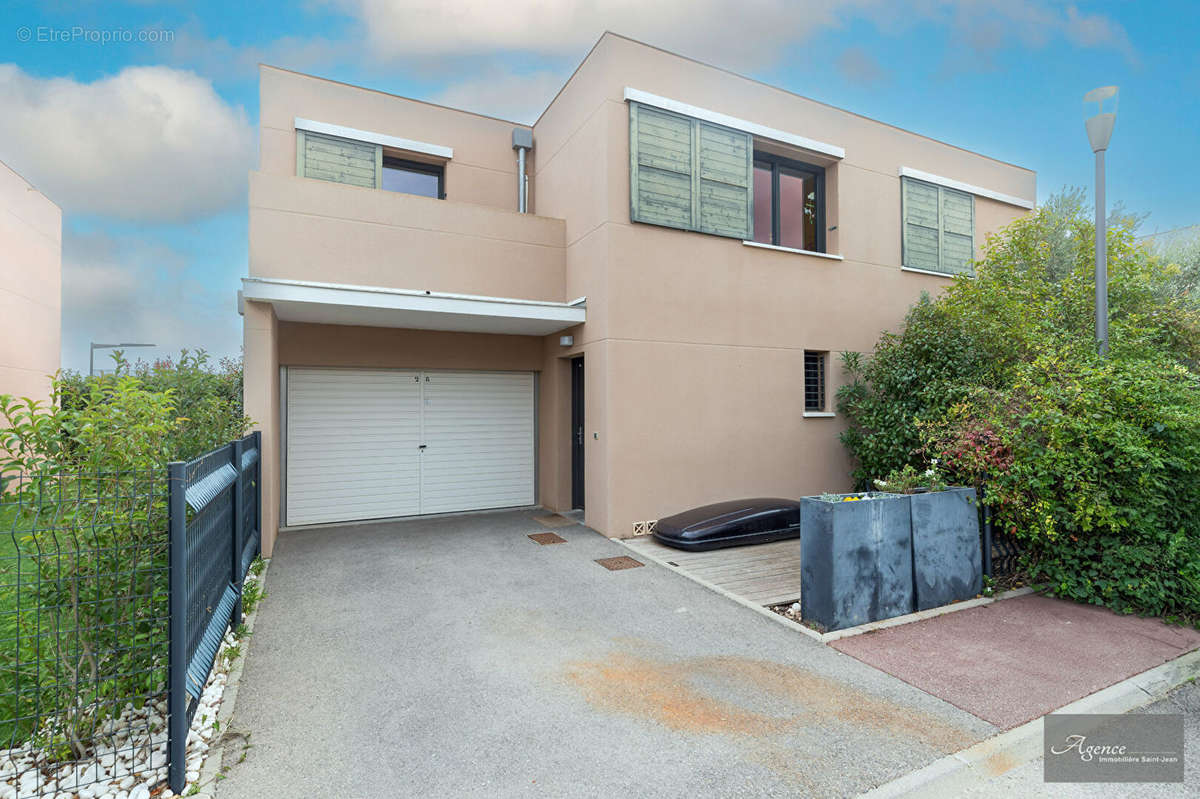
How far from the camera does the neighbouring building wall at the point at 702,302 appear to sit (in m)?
7.47

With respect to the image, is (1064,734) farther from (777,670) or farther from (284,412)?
(284,412)

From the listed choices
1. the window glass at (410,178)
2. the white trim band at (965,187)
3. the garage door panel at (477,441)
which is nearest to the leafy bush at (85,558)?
the garage door panel at (477,441)

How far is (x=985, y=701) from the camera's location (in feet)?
11.0

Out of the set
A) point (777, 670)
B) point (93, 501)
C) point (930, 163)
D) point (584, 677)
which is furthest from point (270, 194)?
point (930, 163)

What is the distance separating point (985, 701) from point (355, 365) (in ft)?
26.5

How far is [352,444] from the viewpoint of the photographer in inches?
332

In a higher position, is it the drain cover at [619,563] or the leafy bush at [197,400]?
the leafy bush at [197,400]

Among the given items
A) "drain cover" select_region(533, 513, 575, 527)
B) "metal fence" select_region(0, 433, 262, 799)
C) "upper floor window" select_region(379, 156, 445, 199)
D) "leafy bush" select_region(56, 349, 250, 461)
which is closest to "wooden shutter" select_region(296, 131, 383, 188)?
"upper floor window" select_region(379, 156, 445, 199)

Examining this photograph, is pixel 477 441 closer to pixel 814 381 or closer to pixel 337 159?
pixel 337 159

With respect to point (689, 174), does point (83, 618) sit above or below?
below

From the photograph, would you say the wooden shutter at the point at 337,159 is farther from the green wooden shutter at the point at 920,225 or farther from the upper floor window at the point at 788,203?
the green wooden shutter at the point at 920,225

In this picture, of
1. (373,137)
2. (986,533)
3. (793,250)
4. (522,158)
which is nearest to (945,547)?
(986,533)

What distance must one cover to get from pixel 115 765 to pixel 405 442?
632 centimetres

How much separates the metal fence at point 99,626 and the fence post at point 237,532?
142 centimetres
